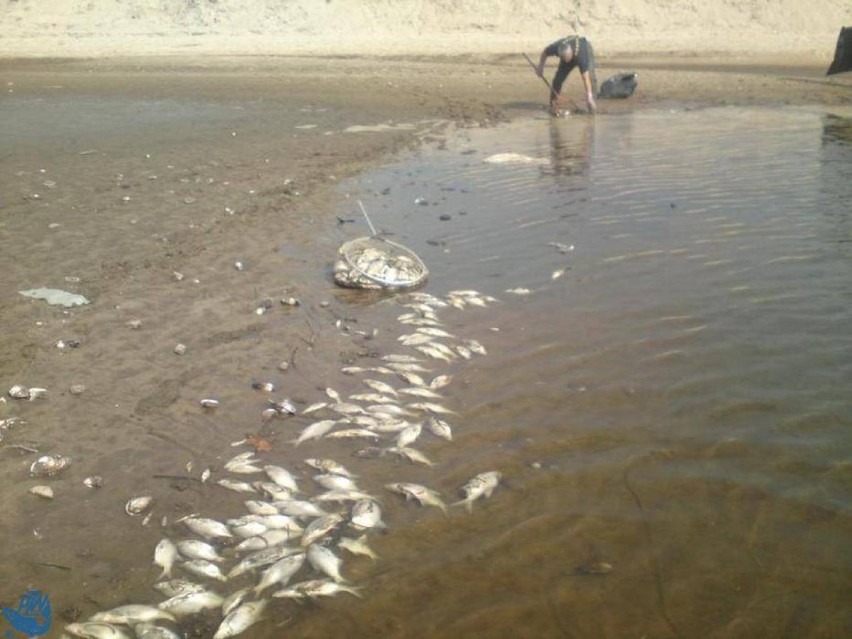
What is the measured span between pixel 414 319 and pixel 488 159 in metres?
7.42

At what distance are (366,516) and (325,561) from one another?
1.36ft

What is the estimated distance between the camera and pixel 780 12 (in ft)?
109

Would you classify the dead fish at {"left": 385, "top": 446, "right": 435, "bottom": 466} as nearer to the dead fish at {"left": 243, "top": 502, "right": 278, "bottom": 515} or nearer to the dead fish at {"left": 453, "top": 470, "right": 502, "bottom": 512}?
the dead fish at {"left": 453, "top": 470, "right": 502, "bottom": 512}

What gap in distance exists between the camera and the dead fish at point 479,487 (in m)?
4.37

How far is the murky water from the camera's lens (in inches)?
143

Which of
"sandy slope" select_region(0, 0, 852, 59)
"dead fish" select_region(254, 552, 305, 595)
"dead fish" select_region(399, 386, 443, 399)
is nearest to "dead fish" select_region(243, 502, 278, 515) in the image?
"dead fish" select_region(254, 552, 305, 595)

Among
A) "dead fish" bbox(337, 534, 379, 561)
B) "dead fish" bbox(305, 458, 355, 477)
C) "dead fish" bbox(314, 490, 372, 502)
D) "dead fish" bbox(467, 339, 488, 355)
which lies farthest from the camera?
"dead fish" bbox(467, 339, 488, 355)

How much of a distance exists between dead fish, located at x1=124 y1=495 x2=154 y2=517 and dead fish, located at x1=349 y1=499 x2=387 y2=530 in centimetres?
136

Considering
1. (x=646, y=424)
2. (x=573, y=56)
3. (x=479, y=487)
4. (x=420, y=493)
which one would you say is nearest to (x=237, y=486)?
(x=420, y=493)

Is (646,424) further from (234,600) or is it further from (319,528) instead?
(234,600)

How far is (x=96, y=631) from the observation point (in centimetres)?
347

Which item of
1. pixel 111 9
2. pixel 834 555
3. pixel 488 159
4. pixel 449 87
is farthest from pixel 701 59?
pixel 111 9

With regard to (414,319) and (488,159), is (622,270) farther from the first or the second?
(488,159)

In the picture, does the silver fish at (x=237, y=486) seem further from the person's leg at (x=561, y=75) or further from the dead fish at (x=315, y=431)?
the person's leg at (x=561, y=75)
